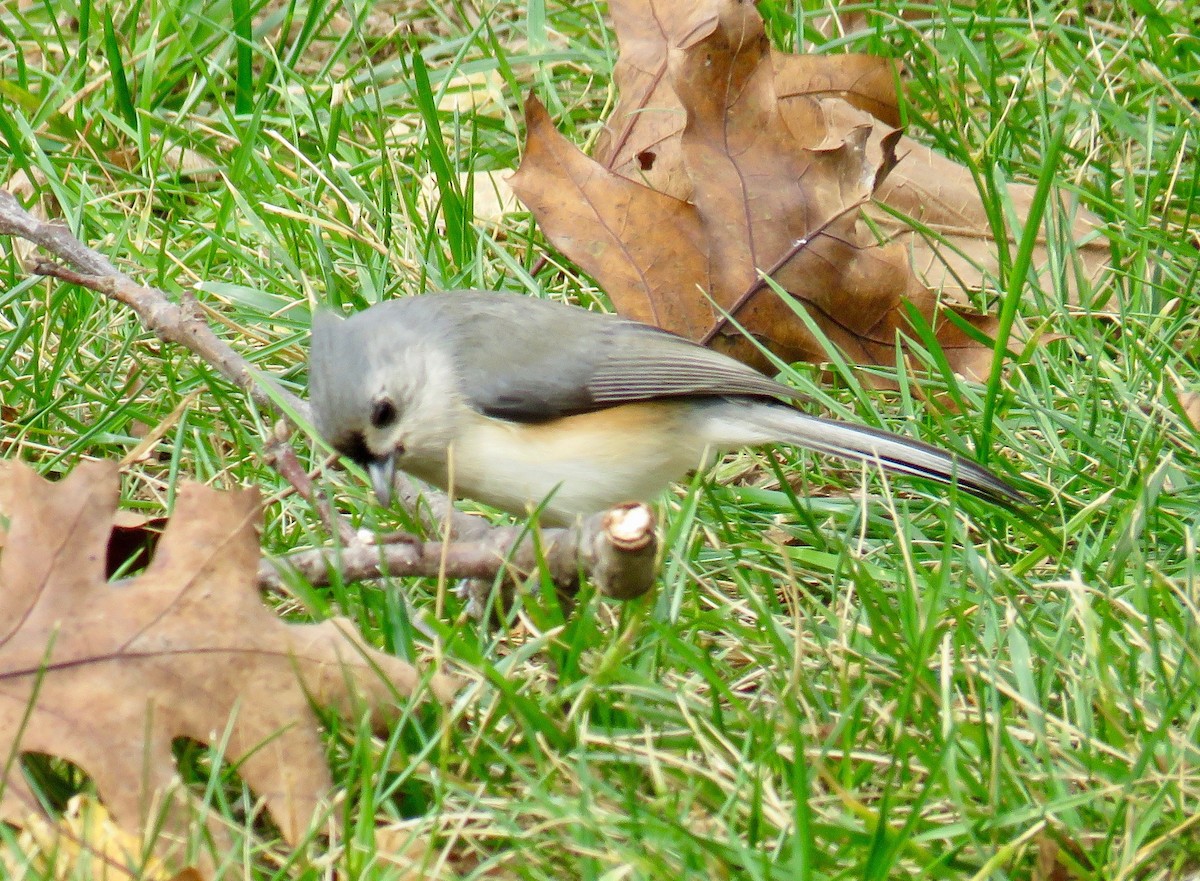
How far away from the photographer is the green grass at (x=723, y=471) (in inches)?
90.7

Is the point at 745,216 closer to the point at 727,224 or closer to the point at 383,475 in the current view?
the point at 727,224

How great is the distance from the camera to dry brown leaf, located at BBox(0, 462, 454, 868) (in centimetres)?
230

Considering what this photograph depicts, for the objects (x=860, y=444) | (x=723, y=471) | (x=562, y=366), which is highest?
(x=562, y=366)

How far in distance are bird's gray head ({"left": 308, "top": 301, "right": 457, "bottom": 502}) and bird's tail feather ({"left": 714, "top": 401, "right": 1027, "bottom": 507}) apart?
69 cm

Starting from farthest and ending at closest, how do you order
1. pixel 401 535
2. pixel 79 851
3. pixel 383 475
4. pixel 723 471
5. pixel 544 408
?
pixel 723 471 → pixel 544 408 → pixel 383 475 → pixel 401 535 → pixel 79 851

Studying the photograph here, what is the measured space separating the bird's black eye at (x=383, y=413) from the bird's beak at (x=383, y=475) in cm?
7

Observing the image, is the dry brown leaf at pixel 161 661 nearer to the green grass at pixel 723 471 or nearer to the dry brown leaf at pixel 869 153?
the green grass at pixel 723 471

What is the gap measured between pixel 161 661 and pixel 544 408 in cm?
132

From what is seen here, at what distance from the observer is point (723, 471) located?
12.8 ft

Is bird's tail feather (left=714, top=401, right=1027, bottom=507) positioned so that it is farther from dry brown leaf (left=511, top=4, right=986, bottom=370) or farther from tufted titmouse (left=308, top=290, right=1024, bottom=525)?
dry brown leaf (left=511, top=4, right=986, bottom=370)

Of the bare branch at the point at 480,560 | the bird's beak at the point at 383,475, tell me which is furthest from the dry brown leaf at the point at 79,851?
the bird's beak at the point at 383,475

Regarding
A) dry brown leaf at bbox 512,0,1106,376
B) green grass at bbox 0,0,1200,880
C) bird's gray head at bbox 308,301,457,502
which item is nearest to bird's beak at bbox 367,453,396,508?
bird's gray head at bbox 308,301,457,502

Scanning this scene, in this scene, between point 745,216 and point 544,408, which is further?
point 745,216

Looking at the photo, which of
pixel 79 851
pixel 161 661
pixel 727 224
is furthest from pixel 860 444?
pixel 79 851
